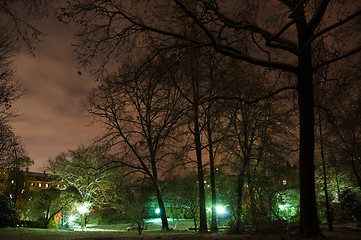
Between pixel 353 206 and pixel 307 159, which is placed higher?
pixel 307 159

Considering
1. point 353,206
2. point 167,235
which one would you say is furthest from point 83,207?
point 353,206

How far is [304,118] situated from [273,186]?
299 inches

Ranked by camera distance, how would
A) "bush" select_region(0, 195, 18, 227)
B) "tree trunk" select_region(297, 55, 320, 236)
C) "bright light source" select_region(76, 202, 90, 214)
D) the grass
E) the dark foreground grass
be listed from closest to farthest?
"tree trunk" select_region(297, 55, 320, 236)
the dark foreground grass
the grass
"bush" select_region(0, 195, 18, 227)
"bright light source" select_region(76, 202, 90, 214)

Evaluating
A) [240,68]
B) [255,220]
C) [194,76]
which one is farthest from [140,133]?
[255,220]

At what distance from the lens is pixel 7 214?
18.0 metres

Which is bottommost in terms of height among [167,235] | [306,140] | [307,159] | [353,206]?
[167,235]

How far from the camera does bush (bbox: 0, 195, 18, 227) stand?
1781cm

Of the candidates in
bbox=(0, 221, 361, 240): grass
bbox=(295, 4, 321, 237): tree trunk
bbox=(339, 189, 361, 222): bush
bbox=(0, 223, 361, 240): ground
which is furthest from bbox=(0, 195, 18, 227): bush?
bbox=(339, 189, 361, 222): bush

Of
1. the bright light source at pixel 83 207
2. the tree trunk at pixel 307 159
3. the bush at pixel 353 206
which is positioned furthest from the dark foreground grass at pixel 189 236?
the bright light source at pixel 83 207

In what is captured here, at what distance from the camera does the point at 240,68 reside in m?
14.1

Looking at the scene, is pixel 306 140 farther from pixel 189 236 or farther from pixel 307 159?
pixel 189 236

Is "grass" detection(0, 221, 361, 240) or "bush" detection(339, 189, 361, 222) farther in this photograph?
"bush" detection(339, 189, 361, 222)

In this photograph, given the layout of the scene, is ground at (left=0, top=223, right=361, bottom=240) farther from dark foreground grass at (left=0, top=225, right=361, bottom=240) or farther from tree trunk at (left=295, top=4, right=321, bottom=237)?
tree trunk at (left=295, top=4, right=321, bottom=237)

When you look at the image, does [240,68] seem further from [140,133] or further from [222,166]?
[140,133]
